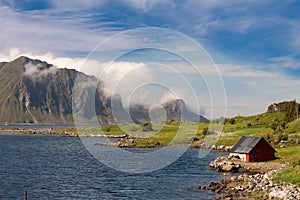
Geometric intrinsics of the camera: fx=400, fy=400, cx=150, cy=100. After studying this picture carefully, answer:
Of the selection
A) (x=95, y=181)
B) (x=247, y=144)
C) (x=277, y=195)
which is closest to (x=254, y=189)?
(x=277, y=195)

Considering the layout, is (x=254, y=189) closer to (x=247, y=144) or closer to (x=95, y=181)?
(x=95, y=181)

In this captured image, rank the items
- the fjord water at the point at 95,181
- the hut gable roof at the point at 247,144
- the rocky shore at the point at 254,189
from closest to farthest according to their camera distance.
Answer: the rocky shore at the point at 254,189 → the fjord water at the point at 95,181 → the hut gable roof at the point at 247,144

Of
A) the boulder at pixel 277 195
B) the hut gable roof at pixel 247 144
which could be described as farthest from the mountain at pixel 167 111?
the hut gable roof at pixel 247 144

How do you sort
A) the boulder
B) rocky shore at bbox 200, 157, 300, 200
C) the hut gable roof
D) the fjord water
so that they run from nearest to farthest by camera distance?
the boulder < rocky shore at bbox 200, 157, 300, 200 < the fjord water < the hut gable roof

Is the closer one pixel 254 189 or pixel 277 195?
pixel 277 195

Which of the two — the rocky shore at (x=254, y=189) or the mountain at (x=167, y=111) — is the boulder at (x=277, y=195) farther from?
the mountain at (x=167, y=111)

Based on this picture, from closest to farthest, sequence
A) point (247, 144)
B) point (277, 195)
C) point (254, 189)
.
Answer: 1. point (277, 195)
2. point (254, 189)
3. point (247, 144)

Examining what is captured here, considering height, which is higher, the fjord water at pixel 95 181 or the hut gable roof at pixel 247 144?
the hut gable roof at pixel 247 144

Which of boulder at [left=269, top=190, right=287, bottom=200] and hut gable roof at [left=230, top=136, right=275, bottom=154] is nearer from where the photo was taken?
boulder at [left=269, top=190, right=287, bottom=200]

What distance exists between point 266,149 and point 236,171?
12.1 m

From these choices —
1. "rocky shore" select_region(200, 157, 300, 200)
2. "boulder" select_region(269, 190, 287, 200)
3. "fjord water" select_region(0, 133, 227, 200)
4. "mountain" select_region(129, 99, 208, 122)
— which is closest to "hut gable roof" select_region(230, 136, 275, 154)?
"fjord water" select_region(0, 133, 227, 200)

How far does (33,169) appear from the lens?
73.9m

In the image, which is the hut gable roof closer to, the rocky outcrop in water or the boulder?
the rocky outcrop in water

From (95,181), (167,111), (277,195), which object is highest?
→ (167,111)
